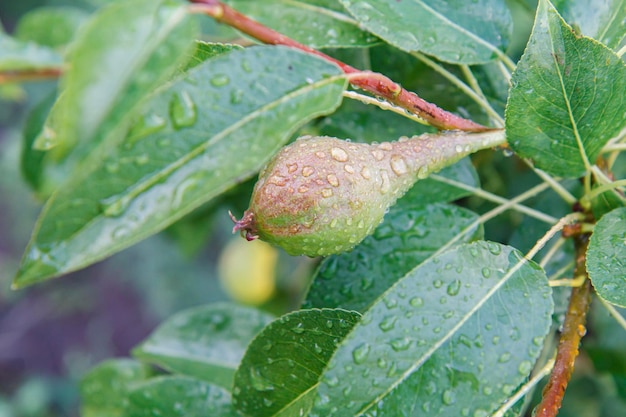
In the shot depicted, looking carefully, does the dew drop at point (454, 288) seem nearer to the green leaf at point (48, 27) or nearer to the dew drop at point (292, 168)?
the dew drop at point (292, 168)

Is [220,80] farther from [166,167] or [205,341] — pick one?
[205,341]

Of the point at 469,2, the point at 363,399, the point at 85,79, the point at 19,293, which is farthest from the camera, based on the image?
the point at 19,293

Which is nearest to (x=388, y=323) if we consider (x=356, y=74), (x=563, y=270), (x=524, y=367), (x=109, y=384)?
(x=524, y=367)

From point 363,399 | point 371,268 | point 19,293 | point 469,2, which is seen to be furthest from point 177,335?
point 19,293

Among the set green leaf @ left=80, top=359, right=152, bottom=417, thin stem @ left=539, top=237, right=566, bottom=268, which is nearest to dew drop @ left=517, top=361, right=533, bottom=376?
thin stem @ left=539, top=237, right=566, bottom=268

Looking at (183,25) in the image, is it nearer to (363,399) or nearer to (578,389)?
(363,399)

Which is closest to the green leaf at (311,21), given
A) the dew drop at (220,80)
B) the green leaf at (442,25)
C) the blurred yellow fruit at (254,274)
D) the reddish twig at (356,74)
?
the green leaf at (442,25)

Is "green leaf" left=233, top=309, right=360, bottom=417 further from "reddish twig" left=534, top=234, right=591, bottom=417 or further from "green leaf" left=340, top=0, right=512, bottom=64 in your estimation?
"green leaf" left=340, top=0, right=512, bottom=64
